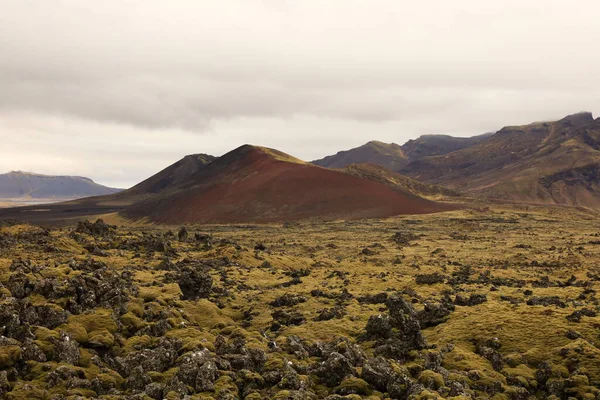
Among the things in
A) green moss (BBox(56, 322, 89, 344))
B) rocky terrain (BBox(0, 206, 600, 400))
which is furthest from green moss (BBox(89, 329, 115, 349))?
green moss (BBox(56, 322, 89, 344))

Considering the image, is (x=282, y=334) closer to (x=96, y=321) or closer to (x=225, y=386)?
(x=225, y=386)

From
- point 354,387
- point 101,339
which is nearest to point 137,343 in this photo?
point 101,339

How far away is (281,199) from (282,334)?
385 feet

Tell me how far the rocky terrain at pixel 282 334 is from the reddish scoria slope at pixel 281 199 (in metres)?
86.7

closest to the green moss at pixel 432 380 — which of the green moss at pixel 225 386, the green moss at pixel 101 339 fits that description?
the green moss at pixel 225 386

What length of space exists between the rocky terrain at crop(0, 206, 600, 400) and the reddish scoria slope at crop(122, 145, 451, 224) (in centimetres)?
8670

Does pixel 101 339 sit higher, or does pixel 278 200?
pixel 278 200

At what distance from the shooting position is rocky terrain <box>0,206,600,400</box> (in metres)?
14.4

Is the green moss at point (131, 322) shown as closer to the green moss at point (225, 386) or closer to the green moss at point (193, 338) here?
the green moss at point (193, 338)

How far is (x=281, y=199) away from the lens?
139 m

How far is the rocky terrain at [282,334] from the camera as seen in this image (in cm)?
1441

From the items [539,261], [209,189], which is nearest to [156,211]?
[209,189]

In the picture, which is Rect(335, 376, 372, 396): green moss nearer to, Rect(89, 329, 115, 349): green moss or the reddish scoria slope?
Rect(89, 329, 115, 349): green moss

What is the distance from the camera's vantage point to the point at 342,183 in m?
144
